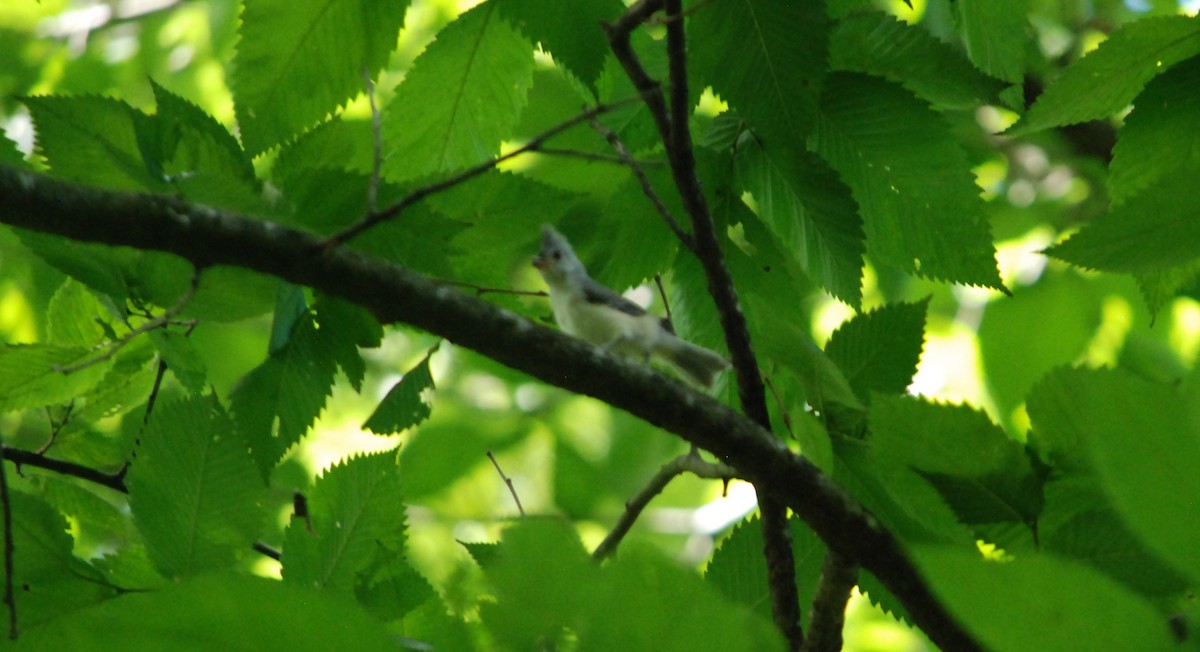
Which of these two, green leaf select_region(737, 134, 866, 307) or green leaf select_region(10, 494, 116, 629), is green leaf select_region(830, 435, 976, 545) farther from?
green leaf select_region(10, 494, 116, 629)

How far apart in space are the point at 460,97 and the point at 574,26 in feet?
1.17

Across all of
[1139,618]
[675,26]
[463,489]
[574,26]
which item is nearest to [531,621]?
[1139,618]

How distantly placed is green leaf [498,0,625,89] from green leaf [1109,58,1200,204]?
0.78 metres

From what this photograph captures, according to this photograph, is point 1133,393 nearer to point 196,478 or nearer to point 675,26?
point 675,26

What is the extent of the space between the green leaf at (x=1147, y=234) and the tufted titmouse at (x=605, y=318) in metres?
1.44

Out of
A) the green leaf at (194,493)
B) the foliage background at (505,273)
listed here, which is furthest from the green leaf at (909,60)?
the green leaf at (194,493)

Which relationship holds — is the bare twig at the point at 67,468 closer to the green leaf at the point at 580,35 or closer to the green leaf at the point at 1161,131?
the green leaf at the point at 580,35

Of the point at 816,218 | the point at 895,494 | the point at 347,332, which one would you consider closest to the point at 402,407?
the point at 347,332

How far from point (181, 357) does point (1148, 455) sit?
1.50 metres

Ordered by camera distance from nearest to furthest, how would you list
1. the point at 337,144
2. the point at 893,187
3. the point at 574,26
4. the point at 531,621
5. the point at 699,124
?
1. the point at 531,621
2. the point at 574,26
3. the point at 893,187
4. the point at 337,144
5. the point at 699,124

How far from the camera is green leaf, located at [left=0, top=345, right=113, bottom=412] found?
184 centimetres

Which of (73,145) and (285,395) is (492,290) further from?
(73,145)

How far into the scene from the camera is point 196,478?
1.42 meters

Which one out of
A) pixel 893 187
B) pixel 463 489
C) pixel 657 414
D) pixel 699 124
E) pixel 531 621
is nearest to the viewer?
pixel 531 621
